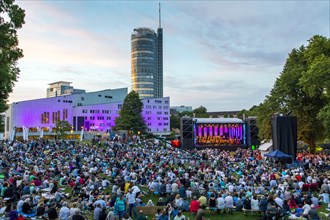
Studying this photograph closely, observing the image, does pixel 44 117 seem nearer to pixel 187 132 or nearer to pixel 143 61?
pixel 187 132

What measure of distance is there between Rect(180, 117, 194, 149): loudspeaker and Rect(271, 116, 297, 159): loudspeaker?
25.2m

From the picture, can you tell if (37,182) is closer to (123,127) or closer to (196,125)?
(196,125)

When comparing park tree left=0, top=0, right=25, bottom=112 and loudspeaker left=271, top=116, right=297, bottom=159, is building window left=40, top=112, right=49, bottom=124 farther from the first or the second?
park tree left=0, top=0, right=25, bottom=112

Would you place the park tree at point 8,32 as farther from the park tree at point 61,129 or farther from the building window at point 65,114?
the building window at point 65,114

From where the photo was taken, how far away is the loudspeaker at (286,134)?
28953mm

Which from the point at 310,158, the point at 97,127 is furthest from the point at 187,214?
the point at 97,127

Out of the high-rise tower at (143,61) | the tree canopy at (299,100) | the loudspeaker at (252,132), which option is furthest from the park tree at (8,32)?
the high-rise tower at (143,61)

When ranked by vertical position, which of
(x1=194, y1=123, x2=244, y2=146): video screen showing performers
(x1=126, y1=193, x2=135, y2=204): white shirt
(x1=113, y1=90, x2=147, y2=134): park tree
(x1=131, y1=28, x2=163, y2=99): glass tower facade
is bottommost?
(x1=126, y1=193, x2=135, y2=204): white shirt

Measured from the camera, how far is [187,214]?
13.5 m

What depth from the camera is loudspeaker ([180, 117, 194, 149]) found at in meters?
53.5

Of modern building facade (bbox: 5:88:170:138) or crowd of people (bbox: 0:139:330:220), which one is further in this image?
modern building facade (bbox: 5:88:170:138)

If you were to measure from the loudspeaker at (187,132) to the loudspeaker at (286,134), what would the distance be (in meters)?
25.2

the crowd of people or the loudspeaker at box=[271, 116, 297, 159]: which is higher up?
the loudspeaker at box=[271, 116, 297, 159]

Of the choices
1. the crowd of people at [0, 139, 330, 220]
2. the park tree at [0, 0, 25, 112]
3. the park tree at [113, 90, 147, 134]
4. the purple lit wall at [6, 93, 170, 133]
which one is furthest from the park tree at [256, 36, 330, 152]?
the purple lit wall at [6, 93, 170, 133]
